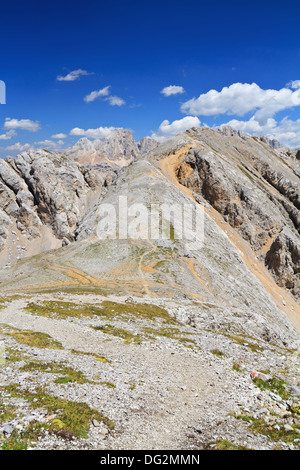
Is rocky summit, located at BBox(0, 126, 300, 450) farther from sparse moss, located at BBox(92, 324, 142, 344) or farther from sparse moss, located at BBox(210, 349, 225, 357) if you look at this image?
sparse moss, located at BBox(210, 349, 225, 357)

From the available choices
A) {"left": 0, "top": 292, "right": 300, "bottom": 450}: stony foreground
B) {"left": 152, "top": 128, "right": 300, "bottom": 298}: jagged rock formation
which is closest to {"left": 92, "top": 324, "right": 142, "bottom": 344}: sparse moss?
{"left": 0, "top": 292, "right": 300, "bottom": 450}: stony foreground

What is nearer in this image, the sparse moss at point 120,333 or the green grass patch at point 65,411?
the green grass patch at point 65,411

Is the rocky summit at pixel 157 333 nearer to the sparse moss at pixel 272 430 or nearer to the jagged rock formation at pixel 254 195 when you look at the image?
the sparse moss at pixel 272 430

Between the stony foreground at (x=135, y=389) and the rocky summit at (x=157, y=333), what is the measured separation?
0.11m

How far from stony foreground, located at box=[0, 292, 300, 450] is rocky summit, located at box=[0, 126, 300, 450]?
0.35 ft

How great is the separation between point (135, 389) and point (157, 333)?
656 inches

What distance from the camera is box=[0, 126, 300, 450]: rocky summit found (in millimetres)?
16094

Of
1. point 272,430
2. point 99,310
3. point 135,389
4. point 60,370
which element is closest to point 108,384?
point 135,389

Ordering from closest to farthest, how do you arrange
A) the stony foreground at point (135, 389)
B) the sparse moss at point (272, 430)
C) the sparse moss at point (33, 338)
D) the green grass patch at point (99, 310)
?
the stony foreground at point (135, 389), the sparse moss at point (272, 430), the sparse moss at point (33, 338), the green grass patch at point (99, 310)

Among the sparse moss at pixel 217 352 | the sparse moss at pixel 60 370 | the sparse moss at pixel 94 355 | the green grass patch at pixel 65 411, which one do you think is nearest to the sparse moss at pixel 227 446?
the green grass patch at pixel 65 411

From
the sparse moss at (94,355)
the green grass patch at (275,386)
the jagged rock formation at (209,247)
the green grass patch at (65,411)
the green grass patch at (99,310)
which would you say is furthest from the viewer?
the jagged rock formation at (209,247)

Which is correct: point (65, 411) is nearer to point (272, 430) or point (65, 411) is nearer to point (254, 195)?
point (272, 430)

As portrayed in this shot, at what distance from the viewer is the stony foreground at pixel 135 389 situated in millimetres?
14898

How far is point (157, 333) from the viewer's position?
37156 millimetres
